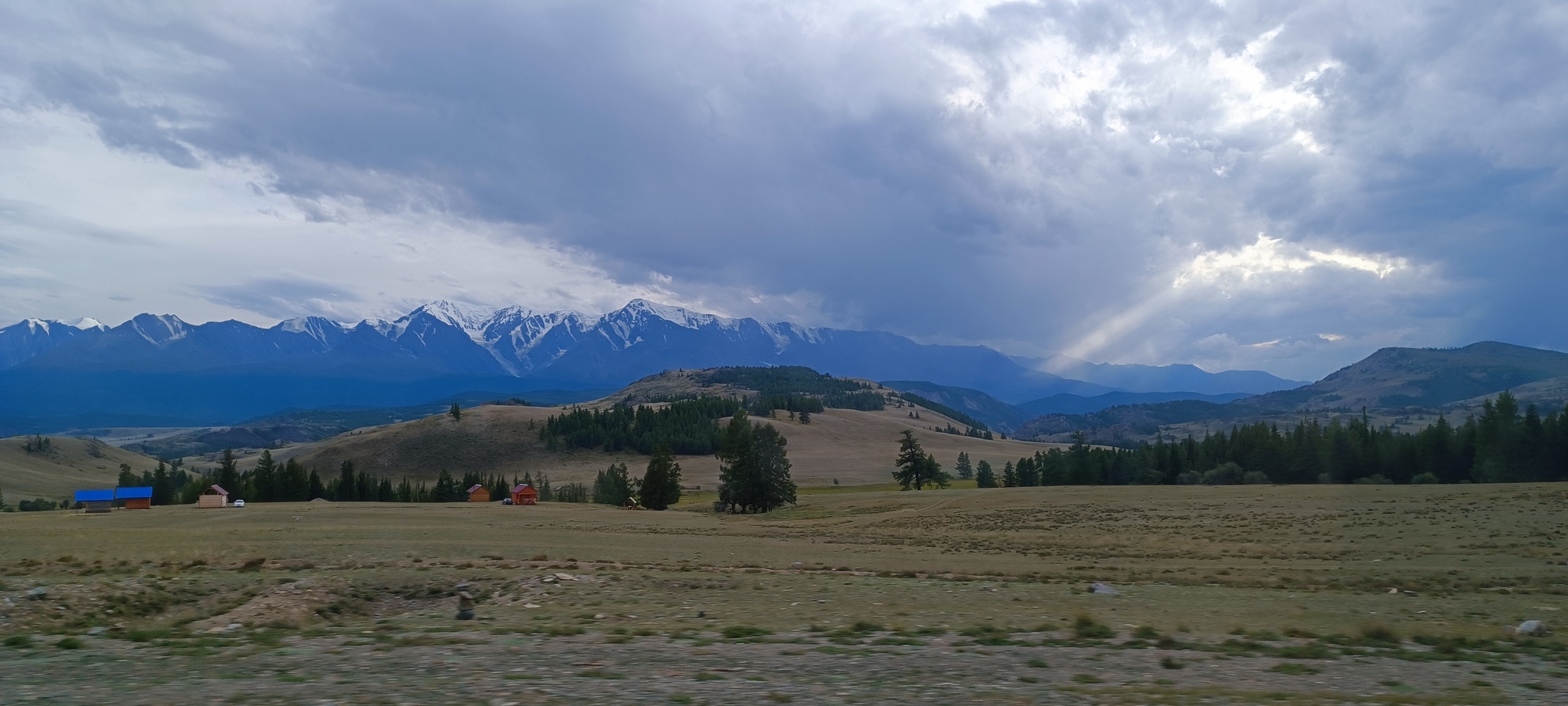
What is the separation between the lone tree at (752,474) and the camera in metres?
79.5

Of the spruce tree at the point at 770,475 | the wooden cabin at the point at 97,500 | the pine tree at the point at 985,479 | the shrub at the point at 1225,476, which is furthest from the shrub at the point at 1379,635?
the pine tree at the point at 985,479

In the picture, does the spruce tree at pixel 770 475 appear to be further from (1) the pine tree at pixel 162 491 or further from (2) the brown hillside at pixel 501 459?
(1) the pine tree at pixel 162 491

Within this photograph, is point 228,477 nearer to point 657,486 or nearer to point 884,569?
point 657,486

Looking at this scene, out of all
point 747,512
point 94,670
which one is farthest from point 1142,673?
point 747,512

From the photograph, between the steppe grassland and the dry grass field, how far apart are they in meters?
0.16

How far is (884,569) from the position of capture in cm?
2616

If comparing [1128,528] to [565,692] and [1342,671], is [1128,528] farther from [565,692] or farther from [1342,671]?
[565,692]

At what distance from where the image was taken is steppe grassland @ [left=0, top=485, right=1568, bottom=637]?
54.1ft

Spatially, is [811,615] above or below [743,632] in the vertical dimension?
below

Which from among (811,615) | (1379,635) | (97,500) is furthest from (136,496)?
(1379,635)

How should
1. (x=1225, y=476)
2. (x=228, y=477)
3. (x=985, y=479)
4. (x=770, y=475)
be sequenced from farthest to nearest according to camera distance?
1. (x=985, y=479)
2. (x=228, y=477)
3. (x=1225, y=476)
4. (x=770, y=475)

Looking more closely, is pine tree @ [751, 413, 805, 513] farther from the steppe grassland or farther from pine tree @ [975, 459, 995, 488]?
pine tree @ [975, 459, 995, 488]

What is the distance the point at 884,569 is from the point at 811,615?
32.6 feet

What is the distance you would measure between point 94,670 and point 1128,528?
38645mm
